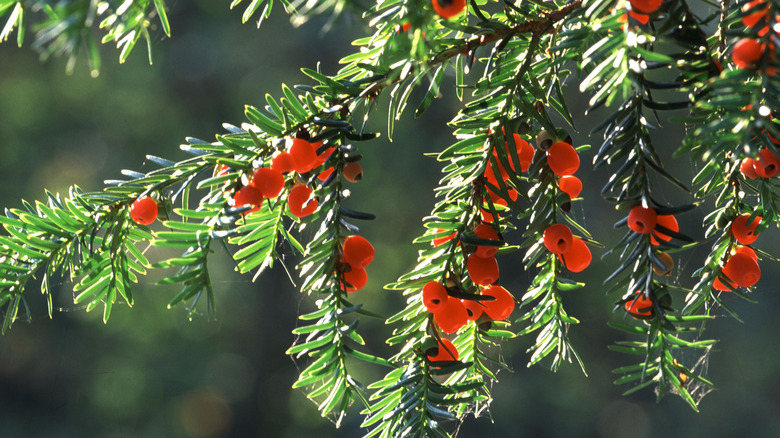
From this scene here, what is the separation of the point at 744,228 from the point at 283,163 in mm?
263

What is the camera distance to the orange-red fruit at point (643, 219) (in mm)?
311

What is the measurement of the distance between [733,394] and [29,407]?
9.68ft

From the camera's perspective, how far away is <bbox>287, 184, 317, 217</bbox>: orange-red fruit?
35 cm

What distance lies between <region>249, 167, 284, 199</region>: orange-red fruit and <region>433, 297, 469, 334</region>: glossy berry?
108mm

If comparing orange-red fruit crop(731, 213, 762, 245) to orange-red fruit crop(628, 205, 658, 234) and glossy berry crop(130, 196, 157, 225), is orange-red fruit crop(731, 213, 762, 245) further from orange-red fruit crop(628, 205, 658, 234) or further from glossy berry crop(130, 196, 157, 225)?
glossy berry crop(130, 196, 157, 225)

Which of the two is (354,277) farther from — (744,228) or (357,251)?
(744,228)

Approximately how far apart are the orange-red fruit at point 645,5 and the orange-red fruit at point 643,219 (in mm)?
95

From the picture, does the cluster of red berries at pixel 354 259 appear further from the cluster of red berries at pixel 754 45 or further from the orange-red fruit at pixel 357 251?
the cluster of red berries at pixel 754 45

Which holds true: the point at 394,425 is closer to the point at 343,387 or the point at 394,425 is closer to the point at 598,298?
the point at 343,387

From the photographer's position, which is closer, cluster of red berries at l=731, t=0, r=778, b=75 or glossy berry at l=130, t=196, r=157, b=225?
cluster of red berries at l=731, t=0, r=778, b=75

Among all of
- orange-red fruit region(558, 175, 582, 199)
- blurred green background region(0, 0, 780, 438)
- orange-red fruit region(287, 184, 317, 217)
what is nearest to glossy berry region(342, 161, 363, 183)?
orange-red fruit region(287, 184, 317, 217)

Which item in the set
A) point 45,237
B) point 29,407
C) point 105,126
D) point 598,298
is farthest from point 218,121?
point 45,237

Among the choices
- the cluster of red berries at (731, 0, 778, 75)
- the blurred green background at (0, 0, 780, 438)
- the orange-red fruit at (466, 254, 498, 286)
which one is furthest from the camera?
the blurred green background at (0, 0, 780, 438)

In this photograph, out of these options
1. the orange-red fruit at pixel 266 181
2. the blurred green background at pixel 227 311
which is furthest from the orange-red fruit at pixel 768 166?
the blurred green background at pixel 227 311
